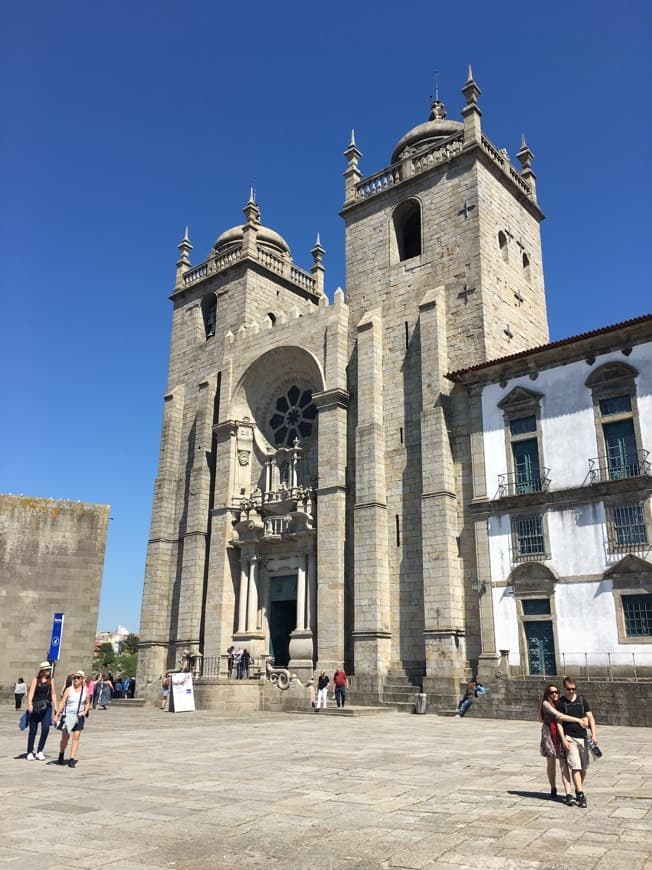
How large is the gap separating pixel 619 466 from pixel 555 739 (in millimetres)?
13273

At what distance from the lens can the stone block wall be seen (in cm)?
2995

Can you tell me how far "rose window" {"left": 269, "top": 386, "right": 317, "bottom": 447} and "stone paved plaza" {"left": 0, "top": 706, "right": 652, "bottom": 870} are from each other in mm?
17775

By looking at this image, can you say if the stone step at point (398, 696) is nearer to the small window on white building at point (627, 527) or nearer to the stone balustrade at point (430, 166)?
the small window on white building at point (627, 527)

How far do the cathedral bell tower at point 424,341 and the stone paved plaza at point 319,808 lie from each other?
949cm

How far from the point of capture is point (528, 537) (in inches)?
819

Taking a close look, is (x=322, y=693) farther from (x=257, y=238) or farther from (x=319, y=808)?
(x=257, y=238)

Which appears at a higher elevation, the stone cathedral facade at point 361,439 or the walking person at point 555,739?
the stone cathedral facade at point 361,439

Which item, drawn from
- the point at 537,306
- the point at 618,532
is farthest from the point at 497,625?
the point at 537,306

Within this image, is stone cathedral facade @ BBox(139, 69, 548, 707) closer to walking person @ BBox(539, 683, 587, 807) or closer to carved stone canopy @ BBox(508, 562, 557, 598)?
carved stone canopy @ BBox(508, 562, 557, 598)

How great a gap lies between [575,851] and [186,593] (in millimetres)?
25534

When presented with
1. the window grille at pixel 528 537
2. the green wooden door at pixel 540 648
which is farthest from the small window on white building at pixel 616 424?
the green wooden door at pixel 540 648

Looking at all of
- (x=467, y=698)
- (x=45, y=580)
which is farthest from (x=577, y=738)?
(x=45, y=580)

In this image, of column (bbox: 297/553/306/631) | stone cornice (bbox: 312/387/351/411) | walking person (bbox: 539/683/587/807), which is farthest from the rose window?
walking person (bbox: 539/683/587/807)

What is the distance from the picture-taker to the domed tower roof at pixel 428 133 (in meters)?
30.7
